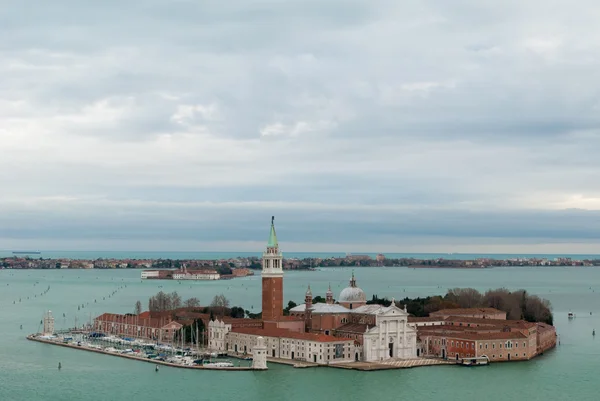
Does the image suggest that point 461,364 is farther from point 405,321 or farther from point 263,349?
point 263,349

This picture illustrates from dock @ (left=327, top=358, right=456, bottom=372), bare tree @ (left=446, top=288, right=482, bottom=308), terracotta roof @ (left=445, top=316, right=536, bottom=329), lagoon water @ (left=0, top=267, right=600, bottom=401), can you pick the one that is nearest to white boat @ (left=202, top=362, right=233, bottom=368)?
lagoon water @ (left=0, top=267, right=600, bottom=401)

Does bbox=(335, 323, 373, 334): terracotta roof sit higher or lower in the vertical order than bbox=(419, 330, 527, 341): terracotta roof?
higher

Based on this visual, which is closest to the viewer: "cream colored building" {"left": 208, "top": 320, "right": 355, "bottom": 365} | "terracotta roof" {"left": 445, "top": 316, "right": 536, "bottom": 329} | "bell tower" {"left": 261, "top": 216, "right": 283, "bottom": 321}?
"cream colored building" {"left": 208, "top": 320, "right": 355, "bottom": 365}

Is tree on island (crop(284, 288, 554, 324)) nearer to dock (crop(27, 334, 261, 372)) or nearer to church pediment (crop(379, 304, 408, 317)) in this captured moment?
church pediment (crop(379, 304, 408, 317))

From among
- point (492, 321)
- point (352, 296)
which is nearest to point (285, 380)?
point (352, 296)

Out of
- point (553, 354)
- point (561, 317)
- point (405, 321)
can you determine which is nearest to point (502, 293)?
point (561, 317)
